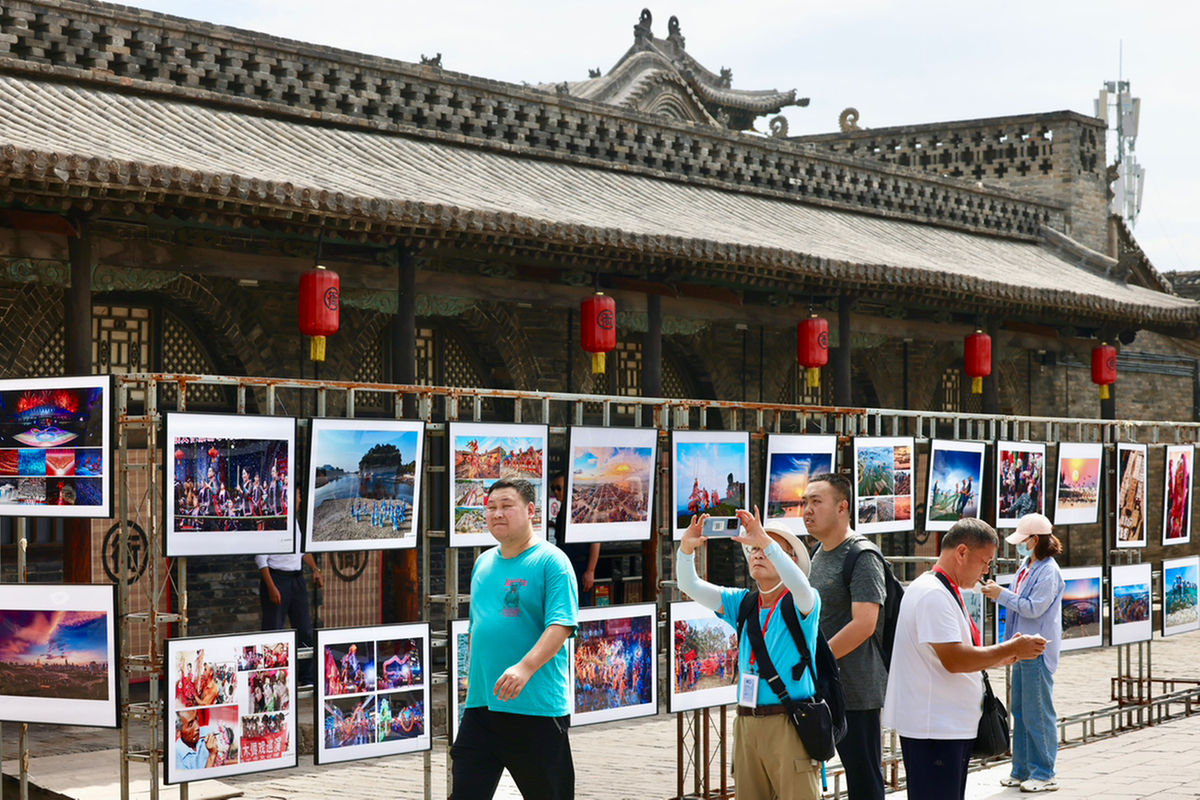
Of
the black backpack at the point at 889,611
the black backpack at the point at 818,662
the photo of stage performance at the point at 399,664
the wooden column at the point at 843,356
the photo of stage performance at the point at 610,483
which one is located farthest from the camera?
the wooden column at the point at 843,356

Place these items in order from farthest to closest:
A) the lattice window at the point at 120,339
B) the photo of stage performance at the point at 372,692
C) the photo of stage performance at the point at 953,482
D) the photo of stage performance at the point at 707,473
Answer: the lattice window at the point at 120,339
the photo of stage performance at the point at 953,482
the photo of stage performance at the point at 707,473
the photo of stage performance at the point at 372,692

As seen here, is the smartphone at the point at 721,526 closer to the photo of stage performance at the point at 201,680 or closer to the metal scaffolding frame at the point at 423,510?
the metal scaffolding frame at the point at 423,510

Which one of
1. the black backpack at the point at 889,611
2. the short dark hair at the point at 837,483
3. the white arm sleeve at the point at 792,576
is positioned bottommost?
the black backpack at the point at 889,611

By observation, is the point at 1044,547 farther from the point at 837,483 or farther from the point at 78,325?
the point at 78,325

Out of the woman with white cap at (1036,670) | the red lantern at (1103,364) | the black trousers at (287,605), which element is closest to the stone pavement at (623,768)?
the woman with white cap at (1036,670)

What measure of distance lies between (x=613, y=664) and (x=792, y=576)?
1926mm

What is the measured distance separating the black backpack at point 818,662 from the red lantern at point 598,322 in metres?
7.18

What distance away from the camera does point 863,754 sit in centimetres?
562

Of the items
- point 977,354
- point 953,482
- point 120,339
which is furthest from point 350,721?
point 977,354

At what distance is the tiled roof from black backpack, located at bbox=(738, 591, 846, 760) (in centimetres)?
504

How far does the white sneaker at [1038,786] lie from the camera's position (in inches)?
305

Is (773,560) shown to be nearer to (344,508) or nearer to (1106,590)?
(344,508)

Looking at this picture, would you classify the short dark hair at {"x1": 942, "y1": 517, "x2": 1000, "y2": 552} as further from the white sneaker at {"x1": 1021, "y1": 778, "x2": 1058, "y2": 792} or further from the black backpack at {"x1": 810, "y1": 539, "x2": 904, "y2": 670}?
the white sneaker at {"x1": 1021, "y1": 778, "x2": 1058, "y2": 792}

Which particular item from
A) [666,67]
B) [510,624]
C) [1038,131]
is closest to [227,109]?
[510,624]
